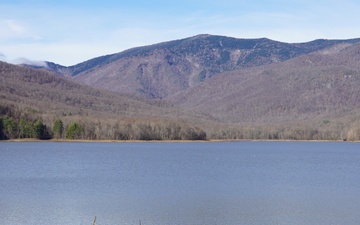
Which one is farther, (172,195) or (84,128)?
(84,128)


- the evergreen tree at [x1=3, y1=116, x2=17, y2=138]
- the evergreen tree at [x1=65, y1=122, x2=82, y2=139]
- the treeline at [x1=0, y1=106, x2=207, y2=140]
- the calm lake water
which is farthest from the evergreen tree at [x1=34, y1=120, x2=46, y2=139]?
the calm lake water

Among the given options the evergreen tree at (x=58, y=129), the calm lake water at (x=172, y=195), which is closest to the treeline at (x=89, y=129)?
the evergreen tree at (x=58, y=129)

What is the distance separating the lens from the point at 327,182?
61.8m

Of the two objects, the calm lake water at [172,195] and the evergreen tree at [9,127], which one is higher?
the evergreen tree at [9,127]

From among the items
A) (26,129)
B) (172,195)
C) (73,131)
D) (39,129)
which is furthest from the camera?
(73,131)

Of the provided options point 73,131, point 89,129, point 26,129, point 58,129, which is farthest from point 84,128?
point 26,129

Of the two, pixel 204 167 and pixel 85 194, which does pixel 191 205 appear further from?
pixel 204 167

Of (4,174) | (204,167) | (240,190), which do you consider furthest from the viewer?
(204,167)

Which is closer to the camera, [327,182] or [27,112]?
[327,182]

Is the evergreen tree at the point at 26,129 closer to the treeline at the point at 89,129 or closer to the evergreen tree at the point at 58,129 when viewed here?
the treeline at the point at 89,129

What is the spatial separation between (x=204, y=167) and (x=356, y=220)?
3967 cm

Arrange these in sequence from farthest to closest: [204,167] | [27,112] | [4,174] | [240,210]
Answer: [27,112] → [204,167] → [4,174] → [240,210]

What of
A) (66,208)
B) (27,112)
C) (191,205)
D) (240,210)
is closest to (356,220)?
(240,210)

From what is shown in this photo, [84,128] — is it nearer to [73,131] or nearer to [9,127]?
[73,131]
